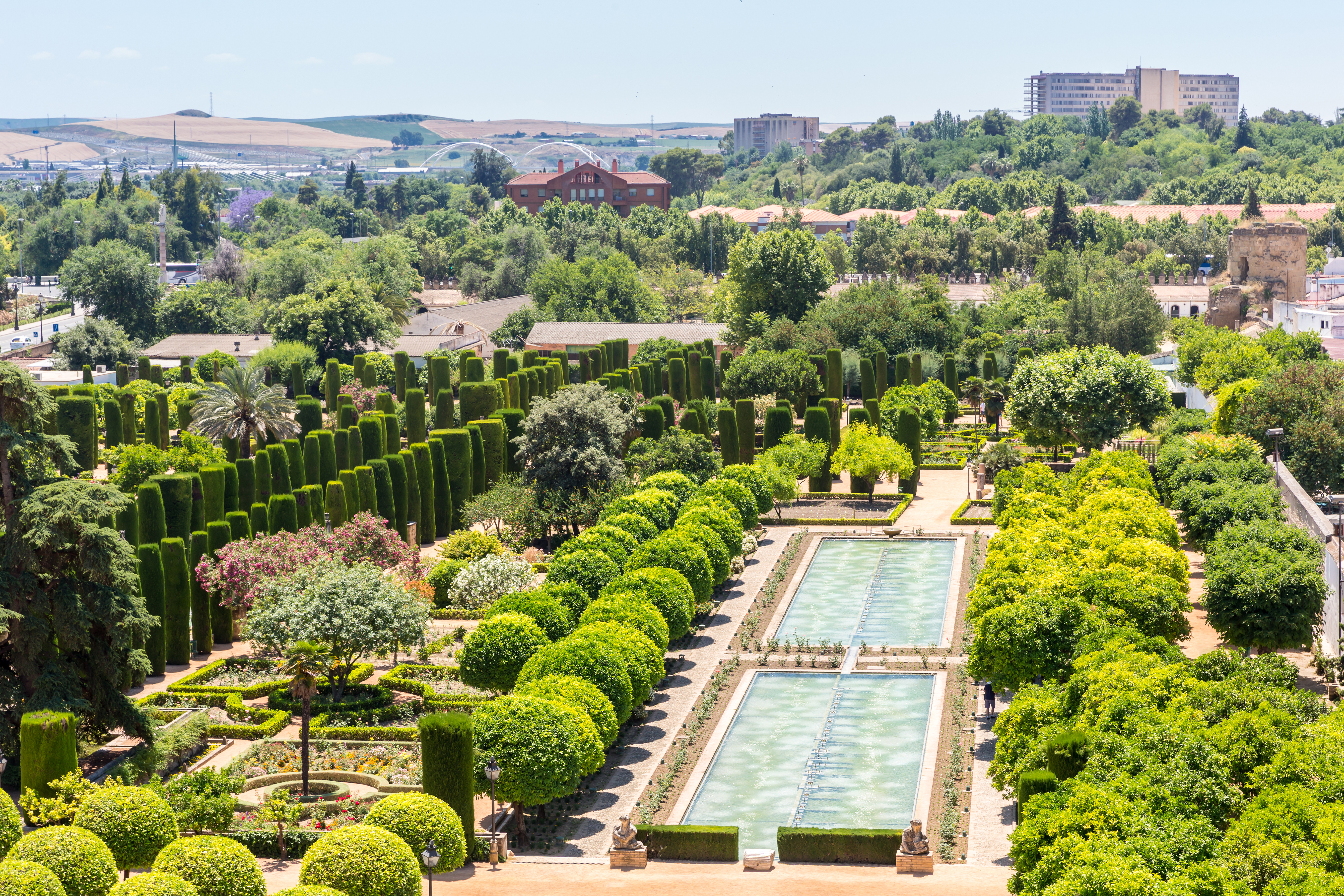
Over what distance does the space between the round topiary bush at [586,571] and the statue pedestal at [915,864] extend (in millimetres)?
16213

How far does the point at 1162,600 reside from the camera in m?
42.5

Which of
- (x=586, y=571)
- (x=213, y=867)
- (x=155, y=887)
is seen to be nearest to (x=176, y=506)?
(x=586, y=571)

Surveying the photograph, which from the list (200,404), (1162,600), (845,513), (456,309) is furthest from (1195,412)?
(456,309)

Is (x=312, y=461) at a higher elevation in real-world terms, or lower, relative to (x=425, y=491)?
higher

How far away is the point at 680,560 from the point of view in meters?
49.1

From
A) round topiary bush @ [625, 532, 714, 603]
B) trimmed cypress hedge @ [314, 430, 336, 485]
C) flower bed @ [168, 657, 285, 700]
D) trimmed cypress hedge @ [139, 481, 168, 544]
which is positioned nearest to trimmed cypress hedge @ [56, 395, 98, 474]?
trimmed cypress hedge @ [314, 430, 336, 485]

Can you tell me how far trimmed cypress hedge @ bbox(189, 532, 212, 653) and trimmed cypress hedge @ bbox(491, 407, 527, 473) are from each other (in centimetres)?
1983

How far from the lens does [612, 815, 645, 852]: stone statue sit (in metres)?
34.9

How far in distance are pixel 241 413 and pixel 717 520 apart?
25317mm

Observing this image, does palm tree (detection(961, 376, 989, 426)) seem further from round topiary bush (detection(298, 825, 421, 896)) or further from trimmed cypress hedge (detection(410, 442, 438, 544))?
round topiary bush (detection(298, 825, 421, 896))

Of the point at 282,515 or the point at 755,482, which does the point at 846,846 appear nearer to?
the point at 282,515

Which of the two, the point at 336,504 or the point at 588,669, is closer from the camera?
the point at 588,669

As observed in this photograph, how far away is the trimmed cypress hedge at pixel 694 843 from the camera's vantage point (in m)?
34.9

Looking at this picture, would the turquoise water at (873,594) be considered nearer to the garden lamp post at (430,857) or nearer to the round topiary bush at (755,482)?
the round topiary bush at (755,482)
